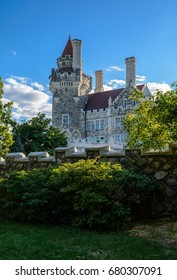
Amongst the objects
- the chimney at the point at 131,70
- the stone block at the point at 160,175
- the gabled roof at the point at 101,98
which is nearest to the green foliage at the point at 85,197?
the stone block at the point at 160,175

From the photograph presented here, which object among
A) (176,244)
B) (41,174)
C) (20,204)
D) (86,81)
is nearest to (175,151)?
(176,244)

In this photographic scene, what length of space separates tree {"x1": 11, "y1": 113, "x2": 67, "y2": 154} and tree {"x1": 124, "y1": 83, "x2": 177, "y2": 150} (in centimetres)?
2837

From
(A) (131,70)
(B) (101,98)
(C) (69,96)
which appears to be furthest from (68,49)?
(A) (131,70)

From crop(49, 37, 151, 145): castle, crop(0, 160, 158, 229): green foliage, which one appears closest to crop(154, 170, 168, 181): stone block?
crop(0, 160, 158, 229): green foliage

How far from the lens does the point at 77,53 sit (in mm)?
72625

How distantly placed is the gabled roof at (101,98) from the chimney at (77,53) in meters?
7.62

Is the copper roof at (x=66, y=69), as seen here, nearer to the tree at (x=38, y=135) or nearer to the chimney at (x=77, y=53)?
the chimney at (x=77, y=53)

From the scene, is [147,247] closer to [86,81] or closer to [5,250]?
[5,250]

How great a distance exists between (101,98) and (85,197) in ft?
220

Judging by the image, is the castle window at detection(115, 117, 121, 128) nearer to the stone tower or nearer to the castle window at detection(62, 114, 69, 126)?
the stone tower

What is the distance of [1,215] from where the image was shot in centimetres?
821

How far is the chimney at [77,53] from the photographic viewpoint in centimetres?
7206

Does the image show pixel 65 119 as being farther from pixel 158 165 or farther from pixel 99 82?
pixel 158 165

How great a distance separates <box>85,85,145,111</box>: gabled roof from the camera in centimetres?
7002
